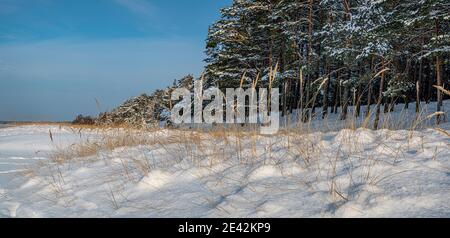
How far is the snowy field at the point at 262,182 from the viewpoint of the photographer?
228 centimetres

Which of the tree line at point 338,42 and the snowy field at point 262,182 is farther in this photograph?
the tree line at point 338,42

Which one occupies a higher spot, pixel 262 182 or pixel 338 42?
pixel 338 42

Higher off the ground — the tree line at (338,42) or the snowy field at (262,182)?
the tree line at (338,42)

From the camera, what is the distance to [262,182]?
111 inches

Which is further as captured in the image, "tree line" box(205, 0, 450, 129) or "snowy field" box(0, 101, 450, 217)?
"tree line" box(205, 0, 450, 129)

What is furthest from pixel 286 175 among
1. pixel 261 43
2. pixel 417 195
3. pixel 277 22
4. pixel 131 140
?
pixel 261 43

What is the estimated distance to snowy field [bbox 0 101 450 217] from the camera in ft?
7.48

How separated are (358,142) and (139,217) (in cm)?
225

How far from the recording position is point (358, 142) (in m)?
3.71

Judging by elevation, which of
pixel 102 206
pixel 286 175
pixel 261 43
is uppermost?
pixel 261 43

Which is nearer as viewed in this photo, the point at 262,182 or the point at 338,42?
the point at 262,182
